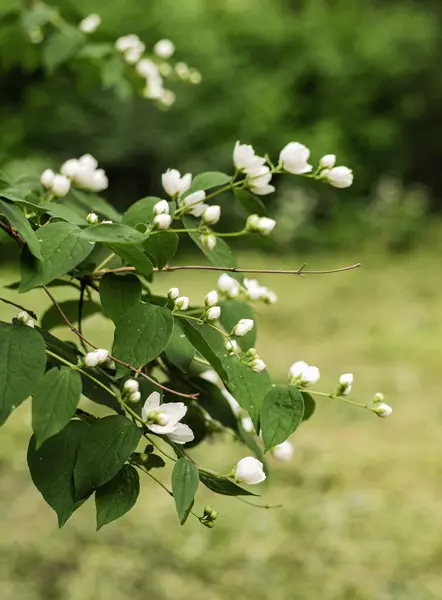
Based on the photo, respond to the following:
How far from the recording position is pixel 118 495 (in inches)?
33.2

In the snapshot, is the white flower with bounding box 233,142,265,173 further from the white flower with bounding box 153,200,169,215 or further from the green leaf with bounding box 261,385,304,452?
the green leaf with bounding box 261,385,304,452

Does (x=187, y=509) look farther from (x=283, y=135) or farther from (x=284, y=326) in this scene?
(x=283, y=135)

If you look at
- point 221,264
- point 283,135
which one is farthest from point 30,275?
point 283,135

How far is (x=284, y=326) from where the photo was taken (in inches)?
192

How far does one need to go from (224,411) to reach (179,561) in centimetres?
111

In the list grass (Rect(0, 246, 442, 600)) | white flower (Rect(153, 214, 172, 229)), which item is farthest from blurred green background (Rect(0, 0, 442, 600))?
white flower (Rect(153, 214, 172, 229))

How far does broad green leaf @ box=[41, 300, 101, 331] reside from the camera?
1128 millimetres

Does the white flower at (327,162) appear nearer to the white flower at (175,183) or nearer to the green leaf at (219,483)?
the white flower at (175,183)

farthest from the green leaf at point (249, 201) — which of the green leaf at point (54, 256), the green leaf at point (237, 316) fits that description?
the green leaf at point (54, 256)

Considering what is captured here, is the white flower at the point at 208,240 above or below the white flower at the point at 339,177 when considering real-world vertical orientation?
below

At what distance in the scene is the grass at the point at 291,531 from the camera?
1.99 metres

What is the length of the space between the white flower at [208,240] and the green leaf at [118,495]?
0.87 feet

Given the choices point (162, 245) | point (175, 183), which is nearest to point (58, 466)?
point (162, 245)

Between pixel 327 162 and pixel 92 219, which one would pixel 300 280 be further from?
pixel 92 219
